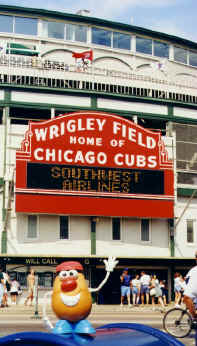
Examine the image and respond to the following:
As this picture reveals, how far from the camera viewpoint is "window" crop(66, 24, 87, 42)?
41750mm

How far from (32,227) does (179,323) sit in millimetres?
17183

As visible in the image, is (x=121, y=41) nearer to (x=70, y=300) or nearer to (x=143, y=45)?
(x=143, y=45)

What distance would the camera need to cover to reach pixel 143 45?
4397 cm

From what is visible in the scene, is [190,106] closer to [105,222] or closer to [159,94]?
[159,94]

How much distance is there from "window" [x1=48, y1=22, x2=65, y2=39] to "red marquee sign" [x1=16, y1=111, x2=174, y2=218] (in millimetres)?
13273

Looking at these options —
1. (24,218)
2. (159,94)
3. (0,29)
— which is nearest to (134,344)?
(24,218)

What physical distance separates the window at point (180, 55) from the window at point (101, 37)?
5.99 meters

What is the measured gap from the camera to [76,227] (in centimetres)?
3039

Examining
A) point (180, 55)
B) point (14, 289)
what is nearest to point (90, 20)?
point (180, 55)

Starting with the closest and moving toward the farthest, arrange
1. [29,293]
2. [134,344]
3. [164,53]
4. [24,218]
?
[134,344] → [29,293] → [24,218] → [164,53]

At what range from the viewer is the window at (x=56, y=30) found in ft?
135

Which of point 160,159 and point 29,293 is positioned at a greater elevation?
point 160,159

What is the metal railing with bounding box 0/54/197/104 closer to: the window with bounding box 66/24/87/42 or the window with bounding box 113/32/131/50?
the window with bounding box 66/24/87/42

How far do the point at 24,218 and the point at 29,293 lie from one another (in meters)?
4.51
